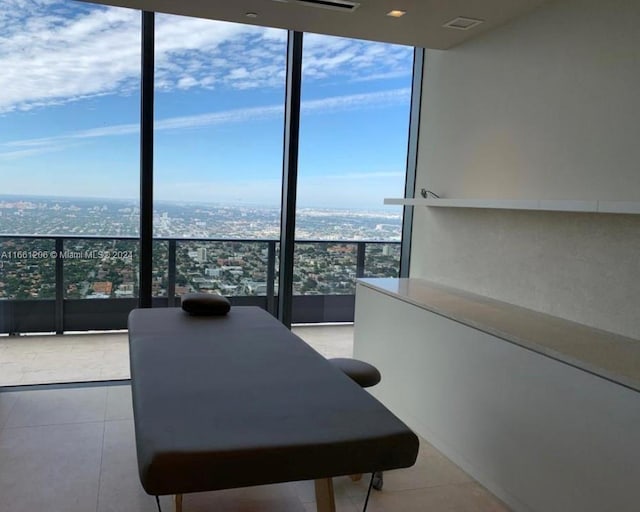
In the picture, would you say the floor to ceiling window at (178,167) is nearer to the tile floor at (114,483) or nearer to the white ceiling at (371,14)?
the white ceiling at (371,14)

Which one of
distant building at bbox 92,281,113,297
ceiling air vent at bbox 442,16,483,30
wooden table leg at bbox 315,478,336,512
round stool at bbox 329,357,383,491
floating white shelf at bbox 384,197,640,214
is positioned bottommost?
wooden table leg at bbox 315,478,336,512

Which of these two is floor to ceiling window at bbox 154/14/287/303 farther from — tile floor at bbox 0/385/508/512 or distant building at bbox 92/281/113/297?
tile floor at bbox 0/385/508/512

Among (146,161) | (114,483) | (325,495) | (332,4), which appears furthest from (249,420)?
(146,161)

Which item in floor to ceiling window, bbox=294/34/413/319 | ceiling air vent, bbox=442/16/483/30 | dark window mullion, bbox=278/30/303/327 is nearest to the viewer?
ceiling air vent, bbox=442/16/483/30

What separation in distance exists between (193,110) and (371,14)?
58.7 inches

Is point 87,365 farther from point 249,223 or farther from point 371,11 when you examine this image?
point 371,11

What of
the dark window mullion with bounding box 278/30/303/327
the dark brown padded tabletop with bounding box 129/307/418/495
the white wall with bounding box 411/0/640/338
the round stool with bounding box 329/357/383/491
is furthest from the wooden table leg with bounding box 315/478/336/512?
the dark window mullion with bounding box 278/30/303/327

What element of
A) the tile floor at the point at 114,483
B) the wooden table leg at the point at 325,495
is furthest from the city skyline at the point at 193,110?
the wooden table leg at the point at 325,495

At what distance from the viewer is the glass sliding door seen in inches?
141

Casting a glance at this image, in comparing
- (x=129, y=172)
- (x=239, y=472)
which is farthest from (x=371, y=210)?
(x=239, y=472)

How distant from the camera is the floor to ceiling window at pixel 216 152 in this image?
12.7 ft

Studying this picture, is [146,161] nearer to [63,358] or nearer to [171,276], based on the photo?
[171,276]

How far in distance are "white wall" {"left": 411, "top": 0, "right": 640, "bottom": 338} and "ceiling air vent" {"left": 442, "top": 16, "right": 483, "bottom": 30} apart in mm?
161

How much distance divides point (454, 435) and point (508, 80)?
199cm
